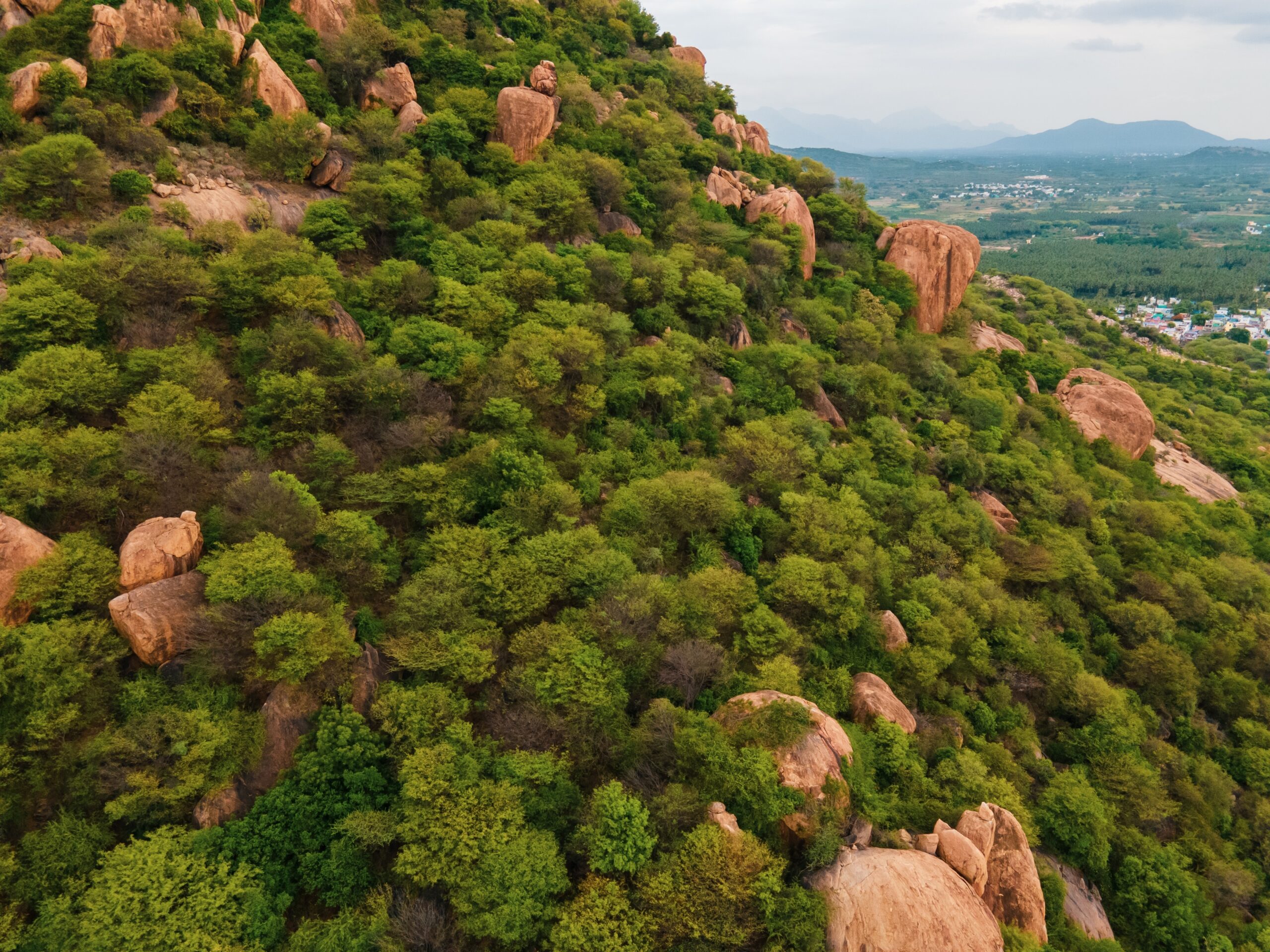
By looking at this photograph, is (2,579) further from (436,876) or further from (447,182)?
(447,182)

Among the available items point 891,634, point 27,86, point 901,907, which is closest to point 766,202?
point 891,634

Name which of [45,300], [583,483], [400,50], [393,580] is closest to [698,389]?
[583,483]

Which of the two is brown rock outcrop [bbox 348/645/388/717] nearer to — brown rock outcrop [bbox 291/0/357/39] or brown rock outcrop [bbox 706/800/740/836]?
brown rock outcrop [bbox 706/800/740/836]

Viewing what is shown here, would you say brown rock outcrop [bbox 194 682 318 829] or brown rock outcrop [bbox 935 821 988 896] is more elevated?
brown rock outcrop [bbox 194 682 318 829]

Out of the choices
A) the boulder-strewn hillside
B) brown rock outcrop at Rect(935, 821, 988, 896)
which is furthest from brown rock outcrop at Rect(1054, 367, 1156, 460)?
brown rock outcrop at Rect(935, 821, 988, 896)

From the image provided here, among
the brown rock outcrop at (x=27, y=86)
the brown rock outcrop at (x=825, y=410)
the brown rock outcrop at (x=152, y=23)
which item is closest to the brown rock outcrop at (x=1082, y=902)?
the brown rock outcrop at (x=825, y=410)

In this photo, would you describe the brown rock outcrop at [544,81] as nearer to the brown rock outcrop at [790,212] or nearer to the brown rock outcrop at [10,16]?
the brown rock outcrop at [790,212]

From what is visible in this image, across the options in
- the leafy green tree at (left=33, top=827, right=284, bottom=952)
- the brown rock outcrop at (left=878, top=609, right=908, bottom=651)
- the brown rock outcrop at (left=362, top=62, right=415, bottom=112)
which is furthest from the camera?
the brown rock outcrop at (left=362, top=62, right=415, bottom=112)

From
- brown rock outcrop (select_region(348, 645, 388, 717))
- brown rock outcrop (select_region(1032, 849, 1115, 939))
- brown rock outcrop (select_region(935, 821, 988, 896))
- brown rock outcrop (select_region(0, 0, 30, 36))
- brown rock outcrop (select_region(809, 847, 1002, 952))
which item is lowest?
brown rock outcrop (select_region(1032, 849, 1115, 939))
